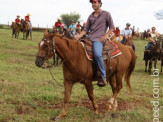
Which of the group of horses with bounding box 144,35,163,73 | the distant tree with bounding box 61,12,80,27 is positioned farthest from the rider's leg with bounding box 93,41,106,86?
the distant tree with bounding box 61,12,80,27

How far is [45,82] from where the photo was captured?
10703mm

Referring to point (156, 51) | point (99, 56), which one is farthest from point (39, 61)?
point (156, 51)

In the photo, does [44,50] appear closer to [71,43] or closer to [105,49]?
[71,43]

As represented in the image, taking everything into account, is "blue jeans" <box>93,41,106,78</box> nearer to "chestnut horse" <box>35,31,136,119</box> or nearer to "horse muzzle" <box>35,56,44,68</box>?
"chestnut horse" <box>35,31,136,119</box>

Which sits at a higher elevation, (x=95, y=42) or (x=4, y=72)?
(x=95, y=42)

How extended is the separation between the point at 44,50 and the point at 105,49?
1708 millimetres

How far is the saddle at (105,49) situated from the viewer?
6823 mm

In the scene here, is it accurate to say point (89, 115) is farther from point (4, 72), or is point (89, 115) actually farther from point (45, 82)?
point (4, 72)

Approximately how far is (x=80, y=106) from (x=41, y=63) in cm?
213

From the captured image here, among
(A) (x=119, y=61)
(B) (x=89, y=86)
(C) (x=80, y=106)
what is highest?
(A) (x=119, y=61)

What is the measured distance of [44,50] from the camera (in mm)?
6180

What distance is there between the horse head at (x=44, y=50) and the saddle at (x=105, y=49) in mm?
917

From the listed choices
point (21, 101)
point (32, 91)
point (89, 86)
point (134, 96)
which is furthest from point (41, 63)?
point (134, 96)

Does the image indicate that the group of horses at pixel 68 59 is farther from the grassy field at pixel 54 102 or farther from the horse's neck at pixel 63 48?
the grassy field at pixel 54 102
